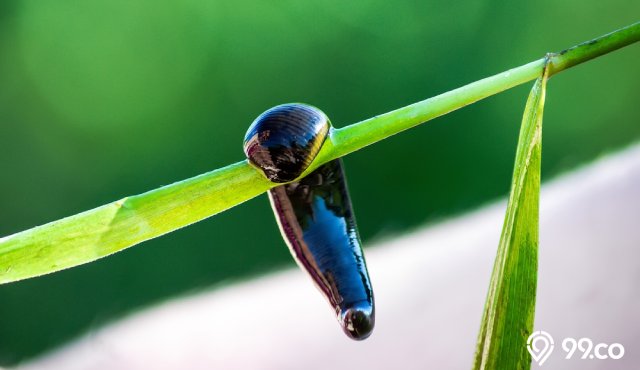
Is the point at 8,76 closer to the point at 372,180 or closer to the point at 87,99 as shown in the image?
the point at 87,99

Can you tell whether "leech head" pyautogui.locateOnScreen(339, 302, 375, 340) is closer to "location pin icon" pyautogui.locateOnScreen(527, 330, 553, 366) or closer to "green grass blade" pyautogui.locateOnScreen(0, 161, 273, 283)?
"green grass blade" pyautogui.locateOnScreen(0, 161, 273, 283)

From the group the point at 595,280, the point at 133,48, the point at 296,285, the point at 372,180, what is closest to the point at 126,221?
the point at 595,280

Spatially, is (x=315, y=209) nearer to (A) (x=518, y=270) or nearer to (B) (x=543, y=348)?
(A) (x=518, y=270)

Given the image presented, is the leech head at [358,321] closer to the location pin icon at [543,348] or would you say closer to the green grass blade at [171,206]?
the green grass blade at [171,206]

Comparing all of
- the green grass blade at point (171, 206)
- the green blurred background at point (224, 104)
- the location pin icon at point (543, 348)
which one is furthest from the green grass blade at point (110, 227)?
the green blurred background at point (224, 104)

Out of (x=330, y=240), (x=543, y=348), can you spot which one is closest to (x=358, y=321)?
(x=330, y=240)
